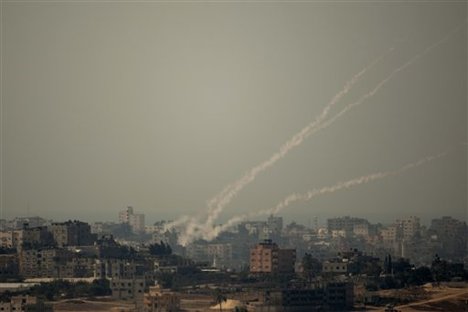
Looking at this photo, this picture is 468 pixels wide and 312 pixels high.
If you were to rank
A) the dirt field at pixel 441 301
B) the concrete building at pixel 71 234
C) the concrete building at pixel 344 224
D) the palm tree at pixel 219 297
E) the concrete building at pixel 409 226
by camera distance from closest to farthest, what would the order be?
the palm tree at pixel 219 297
the dirt field at pixel 441 301
the concrete building at pixel 71 234
the concrete building at pixel 409 226
the concrete building at pixel 344 224

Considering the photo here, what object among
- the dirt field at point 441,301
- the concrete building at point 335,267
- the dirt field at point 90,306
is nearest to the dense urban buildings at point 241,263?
the concrete building at point 335,267

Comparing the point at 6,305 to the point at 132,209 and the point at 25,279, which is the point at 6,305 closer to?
the point at 25,279

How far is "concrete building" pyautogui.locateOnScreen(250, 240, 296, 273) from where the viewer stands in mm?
56969

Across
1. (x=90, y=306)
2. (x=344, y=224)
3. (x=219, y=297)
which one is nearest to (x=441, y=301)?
(x=219, y=297)

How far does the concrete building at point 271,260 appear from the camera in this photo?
56969mm

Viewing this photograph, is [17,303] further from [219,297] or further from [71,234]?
[71,234]

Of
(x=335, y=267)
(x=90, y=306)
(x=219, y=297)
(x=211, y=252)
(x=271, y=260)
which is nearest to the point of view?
(x=219, y=297)

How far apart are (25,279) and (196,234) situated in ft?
61.2

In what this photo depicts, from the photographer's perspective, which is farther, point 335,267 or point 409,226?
point 409,226

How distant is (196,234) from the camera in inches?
2894

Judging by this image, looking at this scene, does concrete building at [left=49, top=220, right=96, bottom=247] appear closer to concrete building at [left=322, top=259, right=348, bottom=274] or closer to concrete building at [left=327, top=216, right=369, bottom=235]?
concrete building at [left=322, top=259, right=348, bottom=274]

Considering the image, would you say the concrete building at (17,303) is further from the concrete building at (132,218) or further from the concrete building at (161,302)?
the concrete building at (132,218)

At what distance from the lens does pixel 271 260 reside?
57656mm

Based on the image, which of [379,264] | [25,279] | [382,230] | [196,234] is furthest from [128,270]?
[382,230]
